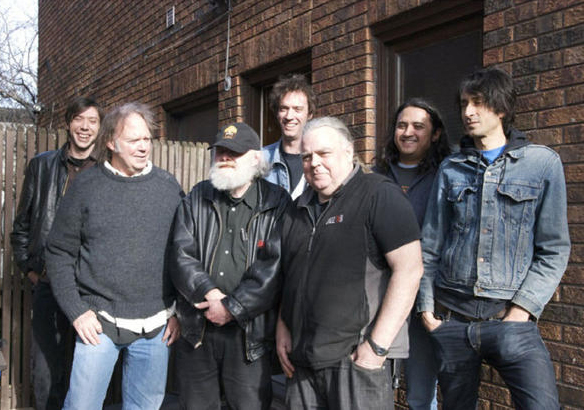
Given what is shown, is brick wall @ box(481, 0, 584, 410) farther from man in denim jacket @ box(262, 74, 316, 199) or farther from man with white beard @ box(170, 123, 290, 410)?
man with white beard @ box(170, 123, 290, 410)

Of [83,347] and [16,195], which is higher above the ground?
[16,195]

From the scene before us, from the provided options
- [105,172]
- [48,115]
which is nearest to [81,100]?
[105,172]

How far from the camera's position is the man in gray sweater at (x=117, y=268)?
253 centimetres

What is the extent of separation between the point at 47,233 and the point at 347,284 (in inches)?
84.4

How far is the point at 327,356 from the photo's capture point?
81.4 inches

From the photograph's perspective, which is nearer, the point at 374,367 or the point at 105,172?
the point at 374,367

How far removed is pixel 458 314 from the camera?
7.64 ft

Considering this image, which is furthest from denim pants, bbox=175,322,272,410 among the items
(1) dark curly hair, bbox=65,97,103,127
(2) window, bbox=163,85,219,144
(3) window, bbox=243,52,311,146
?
(2) window, bbox=163,85,219,144

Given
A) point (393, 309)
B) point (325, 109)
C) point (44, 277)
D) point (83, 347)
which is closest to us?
point (393, 309)

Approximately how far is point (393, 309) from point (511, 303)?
550 millimetres

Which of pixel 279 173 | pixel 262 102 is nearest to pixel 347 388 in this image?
pixel 279 173

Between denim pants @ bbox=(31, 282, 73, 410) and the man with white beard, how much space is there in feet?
3.91

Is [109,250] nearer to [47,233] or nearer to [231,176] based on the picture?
[231,176]

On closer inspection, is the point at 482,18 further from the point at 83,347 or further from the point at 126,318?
the point at 83,347
